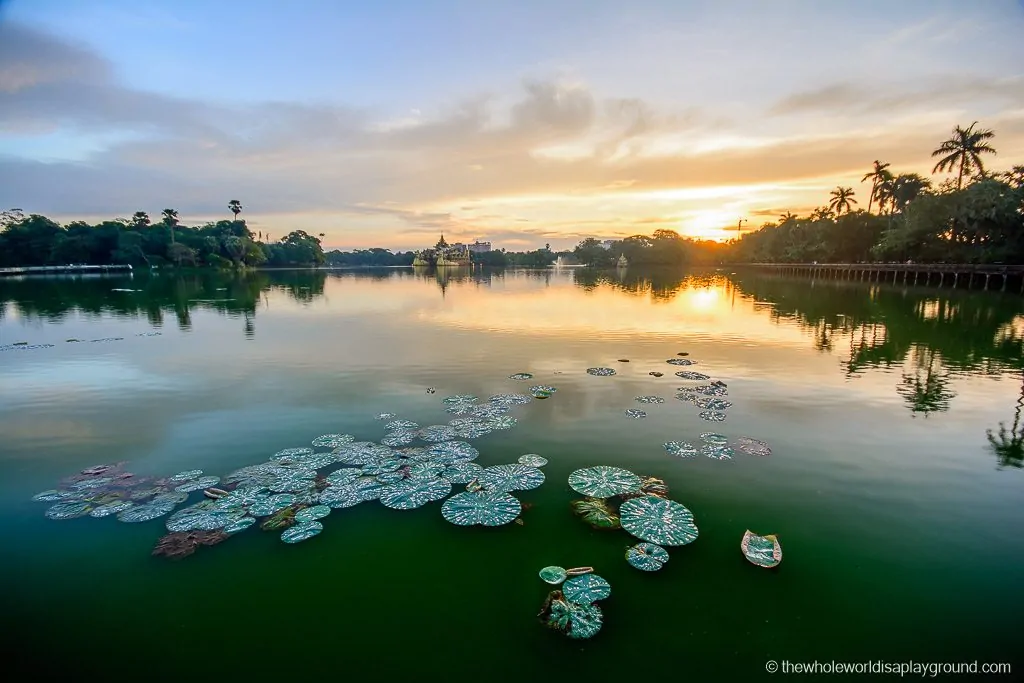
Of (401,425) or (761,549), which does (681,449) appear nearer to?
(761,549)

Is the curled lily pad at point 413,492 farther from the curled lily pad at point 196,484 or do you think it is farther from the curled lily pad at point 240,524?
the curled lily pad at point 196,484

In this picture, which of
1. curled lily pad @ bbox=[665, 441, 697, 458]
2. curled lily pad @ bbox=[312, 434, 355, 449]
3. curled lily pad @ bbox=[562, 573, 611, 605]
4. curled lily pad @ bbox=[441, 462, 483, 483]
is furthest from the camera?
curled lily pad @ bbox=[312, 434, 355, 449]

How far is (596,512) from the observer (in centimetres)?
695

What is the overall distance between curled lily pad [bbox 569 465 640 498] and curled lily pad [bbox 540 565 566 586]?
200 cm

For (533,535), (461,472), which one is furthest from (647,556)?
(461,472)

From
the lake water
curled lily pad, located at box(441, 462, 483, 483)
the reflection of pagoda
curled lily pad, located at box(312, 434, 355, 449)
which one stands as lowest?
the lake water

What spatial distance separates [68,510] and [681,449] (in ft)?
37.8

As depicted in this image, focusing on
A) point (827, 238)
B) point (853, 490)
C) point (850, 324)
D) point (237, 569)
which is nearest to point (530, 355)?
point (853, 490)

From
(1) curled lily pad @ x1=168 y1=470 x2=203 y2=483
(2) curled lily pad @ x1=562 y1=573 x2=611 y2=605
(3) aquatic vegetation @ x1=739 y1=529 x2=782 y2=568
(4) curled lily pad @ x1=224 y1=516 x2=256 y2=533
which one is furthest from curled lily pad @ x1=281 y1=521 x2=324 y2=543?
(3) aquatic vegetation @ x1=739 y1=529 x2=782 y2=568

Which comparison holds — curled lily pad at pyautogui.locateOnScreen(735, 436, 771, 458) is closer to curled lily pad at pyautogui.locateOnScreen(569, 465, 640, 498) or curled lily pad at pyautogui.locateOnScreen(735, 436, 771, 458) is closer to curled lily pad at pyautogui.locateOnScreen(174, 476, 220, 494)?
curled lily pad at pyautogui.locateOnScreen(569, 465, 640, 498)

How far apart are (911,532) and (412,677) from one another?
776 cm

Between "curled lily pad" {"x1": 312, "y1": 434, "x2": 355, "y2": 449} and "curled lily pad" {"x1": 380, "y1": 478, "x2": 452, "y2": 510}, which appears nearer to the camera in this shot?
"curled lily pad" {"x1": 380, "y1": 478, "x2": 452, "y2": 510}

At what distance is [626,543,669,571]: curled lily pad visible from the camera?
19.2 feet

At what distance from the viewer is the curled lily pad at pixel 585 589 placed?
17.3 feet
